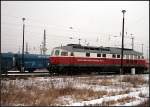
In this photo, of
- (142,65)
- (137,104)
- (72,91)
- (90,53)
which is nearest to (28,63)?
(90,53)

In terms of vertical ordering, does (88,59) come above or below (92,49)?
below

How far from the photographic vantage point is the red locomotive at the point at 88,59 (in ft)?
109

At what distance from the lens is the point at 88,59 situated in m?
35.1

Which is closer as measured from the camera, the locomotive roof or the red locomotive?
the red locomotive

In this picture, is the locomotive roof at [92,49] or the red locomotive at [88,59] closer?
the red locomotive at [88,59]

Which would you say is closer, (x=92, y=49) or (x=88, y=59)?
(x=88, y=59)

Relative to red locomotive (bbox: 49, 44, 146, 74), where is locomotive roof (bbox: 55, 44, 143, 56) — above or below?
above

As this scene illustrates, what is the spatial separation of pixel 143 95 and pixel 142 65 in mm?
28294

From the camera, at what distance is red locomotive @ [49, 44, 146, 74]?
33125 millimetres

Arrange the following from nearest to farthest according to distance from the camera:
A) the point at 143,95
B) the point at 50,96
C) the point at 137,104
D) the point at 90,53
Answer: the point at 137,104
the point at 50,96
the point at 143,95
the point at 90,53

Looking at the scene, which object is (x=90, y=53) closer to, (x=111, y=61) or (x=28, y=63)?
(x=111, y=61)

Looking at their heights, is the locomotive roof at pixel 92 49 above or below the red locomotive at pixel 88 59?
above

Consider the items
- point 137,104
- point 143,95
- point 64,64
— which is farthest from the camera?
point 64,64

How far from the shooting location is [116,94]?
51.9ft
